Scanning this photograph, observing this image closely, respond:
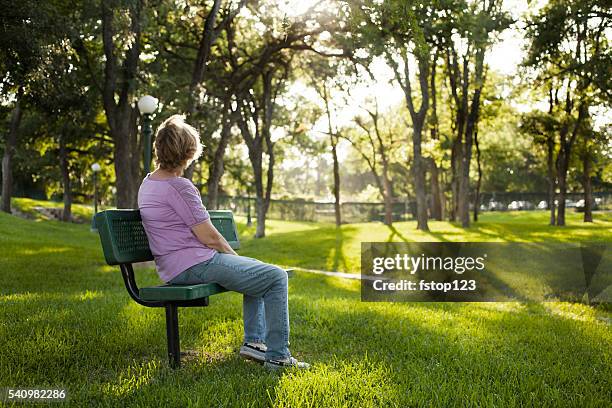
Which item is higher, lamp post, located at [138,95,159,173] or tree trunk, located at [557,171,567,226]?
lamp post, located at [138,95,159,173]

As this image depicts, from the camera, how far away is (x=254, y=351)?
4.62m

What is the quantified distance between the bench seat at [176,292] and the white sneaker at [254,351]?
23.6 inches

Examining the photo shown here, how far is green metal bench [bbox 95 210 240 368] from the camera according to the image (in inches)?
167

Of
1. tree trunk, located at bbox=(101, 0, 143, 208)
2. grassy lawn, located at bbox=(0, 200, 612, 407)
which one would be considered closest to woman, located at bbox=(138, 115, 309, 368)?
grassy lawn, located at bbox=(0, 200, 612, 407)

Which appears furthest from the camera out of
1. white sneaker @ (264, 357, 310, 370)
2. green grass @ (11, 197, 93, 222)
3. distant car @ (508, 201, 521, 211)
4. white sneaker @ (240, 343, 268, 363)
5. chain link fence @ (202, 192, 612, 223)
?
distant car @ (508, 201, 521, 211)

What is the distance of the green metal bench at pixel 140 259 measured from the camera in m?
4.23

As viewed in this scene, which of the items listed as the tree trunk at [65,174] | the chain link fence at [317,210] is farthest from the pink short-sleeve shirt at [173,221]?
the chain link fence at [317,210]

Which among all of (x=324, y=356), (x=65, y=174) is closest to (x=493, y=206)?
(x=65, y=174)

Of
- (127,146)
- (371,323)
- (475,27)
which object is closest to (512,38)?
(475,27)

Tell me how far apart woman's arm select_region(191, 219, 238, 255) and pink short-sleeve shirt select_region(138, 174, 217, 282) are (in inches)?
1.5

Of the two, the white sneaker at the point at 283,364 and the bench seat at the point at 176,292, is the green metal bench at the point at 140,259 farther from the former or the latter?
the white sneaker at the point at 283,364

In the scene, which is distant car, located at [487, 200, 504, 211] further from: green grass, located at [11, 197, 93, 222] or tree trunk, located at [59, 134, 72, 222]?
tree trunk, located at [59, 134, 72, 222]

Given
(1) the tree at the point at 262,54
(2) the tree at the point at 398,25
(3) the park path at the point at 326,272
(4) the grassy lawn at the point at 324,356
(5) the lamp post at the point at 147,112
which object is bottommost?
(3) the park path at the point at 326,272

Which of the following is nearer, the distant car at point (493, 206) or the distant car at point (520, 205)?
the distant car at point (493, 206)
